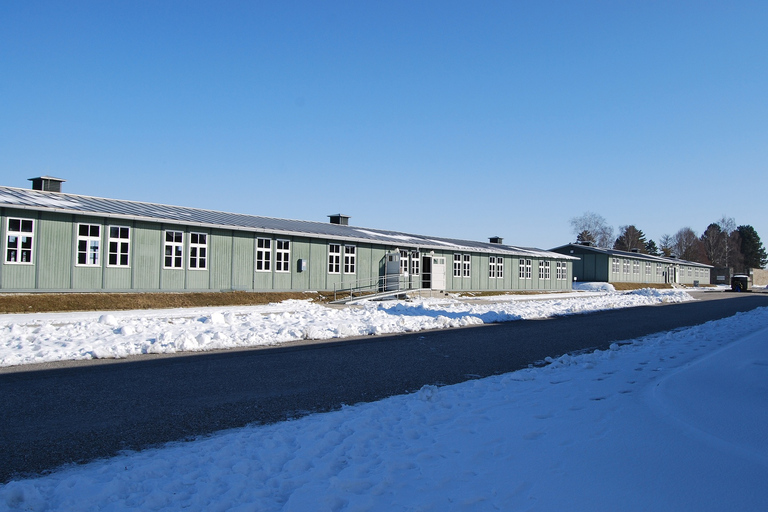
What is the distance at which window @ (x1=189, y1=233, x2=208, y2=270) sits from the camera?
22734 millimetres

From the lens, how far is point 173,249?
22156mm

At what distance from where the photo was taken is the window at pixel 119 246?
2041 centimetres

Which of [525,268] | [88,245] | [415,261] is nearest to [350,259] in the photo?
[415,261]

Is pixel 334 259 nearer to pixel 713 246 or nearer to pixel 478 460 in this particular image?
pixel 478 460

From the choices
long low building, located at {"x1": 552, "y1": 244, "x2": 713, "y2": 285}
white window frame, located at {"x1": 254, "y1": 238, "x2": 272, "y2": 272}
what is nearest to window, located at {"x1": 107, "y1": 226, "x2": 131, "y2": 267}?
white window frame, located at {"x1": 254, "y1": 238, "x2": 272, "y2": 272}

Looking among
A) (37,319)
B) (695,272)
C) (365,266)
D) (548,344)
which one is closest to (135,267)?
(37,319)

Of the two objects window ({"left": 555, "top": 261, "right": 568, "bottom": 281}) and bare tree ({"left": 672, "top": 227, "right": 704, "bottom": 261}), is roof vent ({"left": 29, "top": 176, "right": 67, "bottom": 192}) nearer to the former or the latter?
window ({"left": 555, "top": 261, "right": 568, "bottom": 281})

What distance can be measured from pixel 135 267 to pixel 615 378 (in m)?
18.9

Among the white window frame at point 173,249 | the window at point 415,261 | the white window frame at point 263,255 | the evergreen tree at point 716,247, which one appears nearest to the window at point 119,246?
the white window frame at point 173,249

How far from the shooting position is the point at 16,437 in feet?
18.0

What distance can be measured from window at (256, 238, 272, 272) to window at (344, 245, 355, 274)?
4.74 m

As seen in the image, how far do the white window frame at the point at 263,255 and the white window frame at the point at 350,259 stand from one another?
15.6ft

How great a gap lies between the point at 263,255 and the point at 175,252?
4277 mm

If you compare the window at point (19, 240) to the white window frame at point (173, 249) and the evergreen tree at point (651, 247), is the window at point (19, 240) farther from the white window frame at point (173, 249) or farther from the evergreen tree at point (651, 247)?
the evergreen tree at point (651, 247)
